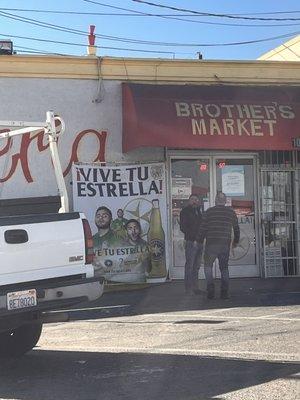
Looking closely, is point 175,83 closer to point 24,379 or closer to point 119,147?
point 119,147

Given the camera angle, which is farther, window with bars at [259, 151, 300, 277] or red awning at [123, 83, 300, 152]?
window with bars at [259, 151, 300, 277]

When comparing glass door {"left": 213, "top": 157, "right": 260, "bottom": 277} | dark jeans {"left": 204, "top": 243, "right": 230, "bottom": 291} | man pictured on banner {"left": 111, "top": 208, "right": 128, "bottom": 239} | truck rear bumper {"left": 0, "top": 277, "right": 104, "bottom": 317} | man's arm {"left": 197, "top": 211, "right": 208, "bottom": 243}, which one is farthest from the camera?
glass door {"left": 213, "top": 157, "right": 260, "bottom": 277}

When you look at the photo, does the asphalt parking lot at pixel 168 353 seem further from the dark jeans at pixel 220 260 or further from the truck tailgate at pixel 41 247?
the truck tailgate at pixel 41 247

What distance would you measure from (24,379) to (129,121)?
22.3 feet

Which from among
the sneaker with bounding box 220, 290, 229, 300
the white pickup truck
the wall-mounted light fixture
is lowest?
the sneaker with bounding box 220, 290, 229, 300

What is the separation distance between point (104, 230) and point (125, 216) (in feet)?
1.69

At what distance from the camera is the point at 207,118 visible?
12148 mm

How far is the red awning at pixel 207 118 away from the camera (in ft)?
38.9

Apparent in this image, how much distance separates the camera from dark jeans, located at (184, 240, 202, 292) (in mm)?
11047

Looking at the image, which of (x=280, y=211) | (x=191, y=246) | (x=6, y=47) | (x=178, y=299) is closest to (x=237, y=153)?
(x=280, y=211)

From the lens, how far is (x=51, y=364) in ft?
22.1

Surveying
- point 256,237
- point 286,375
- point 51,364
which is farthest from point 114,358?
point 256,237

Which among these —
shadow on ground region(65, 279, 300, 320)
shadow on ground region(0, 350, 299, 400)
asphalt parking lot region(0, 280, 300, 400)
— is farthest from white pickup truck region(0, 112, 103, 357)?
shadow on ground region(65, 279, 300, 320)

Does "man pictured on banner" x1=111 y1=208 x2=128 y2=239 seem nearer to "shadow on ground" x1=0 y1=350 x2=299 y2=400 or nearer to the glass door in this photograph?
the glass door
